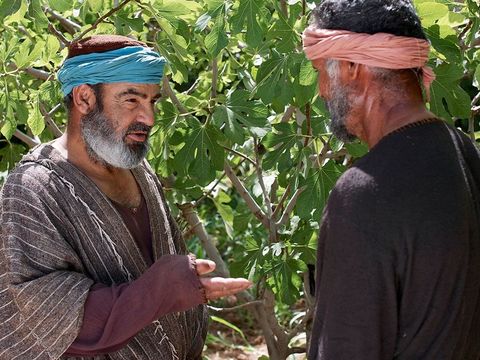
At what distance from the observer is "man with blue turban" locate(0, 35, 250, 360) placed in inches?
120

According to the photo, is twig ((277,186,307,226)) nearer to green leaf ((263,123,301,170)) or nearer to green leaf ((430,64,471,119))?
green leaf ((263,123,301,170))

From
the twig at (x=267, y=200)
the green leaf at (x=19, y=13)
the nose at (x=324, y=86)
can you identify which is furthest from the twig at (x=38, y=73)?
the nose at (x=324, y=86)

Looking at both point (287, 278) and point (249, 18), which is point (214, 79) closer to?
point (249, 18)

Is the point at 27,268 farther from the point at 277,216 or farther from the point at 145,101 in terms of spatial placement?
the point at 277,216

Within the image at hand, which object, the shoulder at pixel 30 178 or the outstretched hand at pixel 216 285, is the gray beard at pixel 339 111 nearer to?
the outstretched hand at pixel 216 285

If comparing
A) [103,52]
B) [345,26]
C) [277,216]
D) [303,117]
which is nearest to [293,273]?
[277,216]

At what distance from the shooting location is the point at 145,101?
11.4 ft

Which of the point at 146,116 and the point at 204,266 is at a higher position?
the point at 146,116

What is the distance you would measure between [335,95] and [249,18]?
103 cm

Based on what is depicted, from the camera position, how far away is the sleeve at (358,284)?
93.1 inches

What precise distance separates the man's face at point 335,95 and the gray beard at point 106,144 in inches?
37.9

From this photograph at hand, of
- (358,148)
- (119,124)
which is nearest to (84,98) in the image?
(119,124)

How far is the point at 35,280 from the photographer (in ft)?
10.2

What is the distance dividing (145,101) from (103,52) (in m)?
0.23
